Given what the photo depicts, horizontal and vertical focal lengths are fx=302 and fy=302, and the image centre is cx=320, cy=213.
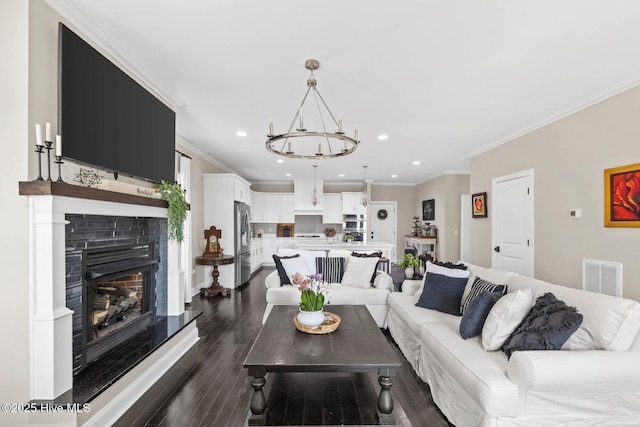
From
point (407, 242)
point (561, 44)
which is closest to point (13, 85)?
point (561, 44)

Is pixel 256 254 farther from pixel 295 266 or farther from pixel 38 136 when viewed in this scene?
pixel 38 136

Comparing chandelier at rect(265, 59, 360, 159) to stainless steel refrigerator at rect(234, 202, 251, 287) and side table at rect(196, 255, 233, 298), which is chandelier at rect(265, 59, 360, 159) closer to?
stainless steel refrigerator at rect(234, 202, 251, 287)

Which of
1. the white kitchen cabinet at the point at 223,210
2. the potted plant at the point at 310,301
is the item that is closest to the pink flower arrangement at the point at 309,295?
the potted plant at the point at 310,301

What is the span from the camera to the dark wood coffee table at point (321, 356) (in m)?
2.04

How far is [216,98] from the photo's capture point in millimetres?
3268

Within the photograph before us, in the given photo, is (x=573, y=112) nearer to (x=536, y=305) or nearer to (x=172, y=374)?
(x=536, y=305)

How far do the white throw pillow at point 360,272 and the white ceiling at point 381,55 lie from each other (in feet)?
6.27

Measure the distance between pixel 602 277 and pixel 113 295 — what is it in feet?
15.7

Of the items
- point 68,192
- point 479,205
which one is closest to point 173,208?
point 68,192

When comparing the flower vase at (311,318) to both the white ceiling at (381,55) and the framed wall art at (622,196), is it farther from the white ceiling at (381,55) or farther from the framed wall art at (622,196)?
the framed wall art at (622,196)

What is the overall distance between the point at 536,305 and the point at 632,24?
6.65 feet

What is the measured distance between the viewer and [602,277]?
3096mm

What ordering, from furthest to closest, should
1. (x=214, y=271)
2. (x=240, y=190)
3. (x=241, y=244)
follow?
(x=240, y=190), (x=241, y=244), (x=214, y=271)

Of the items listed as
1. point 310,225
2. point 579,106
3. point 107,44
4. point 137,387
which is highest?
point 107,44
